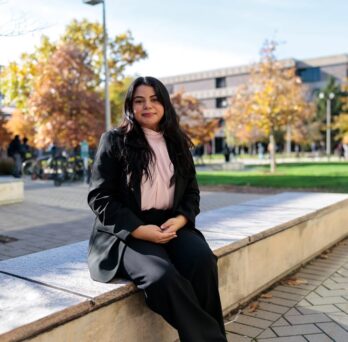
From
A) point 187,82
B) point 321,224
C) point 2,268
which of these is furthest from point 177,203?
point 187,82

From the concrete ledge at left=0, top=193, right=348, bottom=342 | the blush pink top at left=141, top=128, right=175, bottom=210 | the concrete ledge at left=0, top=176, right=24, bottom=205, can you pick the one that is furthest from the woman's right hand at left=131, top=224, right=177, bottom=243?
the concrete ledge at left=0, top=176, right=24, bottom=205

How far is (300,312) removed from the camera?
3664 mm

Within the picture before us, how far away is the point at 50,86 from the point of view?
1909 centimetres

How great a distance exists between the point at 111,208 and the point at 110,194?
0.41 feet

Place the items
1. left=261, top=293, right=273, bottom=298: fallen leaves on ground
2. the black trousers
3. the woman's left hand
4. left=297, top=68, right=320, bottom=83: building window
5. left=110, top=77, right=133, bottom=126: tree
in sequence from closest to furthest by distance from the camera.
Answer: the black trousers < the woman's left hand < left=261, top=293, right=273, bottom=298: fallen leaves on ground < left=110, top=77, right=133, bottom=126: tree < left=297, top=68, right=320, bottom=83: building window

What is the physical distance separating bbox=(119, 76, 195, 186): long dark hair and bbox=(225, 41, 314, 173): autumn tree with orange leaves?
1707 centimetres

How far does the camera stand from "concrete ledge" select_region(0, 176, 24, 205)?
9734 mm

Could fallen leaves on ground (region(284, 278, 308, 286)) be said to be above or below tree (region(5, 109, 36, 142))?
below

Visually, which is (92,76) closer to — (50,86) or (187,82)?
(50,86)

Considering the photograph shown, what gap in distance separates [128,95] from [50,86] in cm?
1704

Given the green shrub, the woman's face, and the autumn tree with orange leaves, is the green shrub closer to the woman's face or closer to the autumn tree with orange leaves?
the autumn tree with orange leaves

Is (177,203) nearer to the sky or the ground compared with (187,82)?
nearer to the ground

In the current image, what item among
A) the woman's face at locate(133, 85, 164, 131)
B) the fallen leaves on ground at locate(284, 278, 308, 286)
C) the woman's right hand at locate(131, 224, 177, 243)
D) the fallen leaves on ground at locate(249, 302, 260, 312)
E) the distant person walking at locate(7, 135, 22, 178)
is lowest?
the fallen leaves on ground at locate(249, 302, 260, 312)

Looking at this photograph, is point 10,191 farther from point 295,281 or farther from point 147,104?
point 147,104
